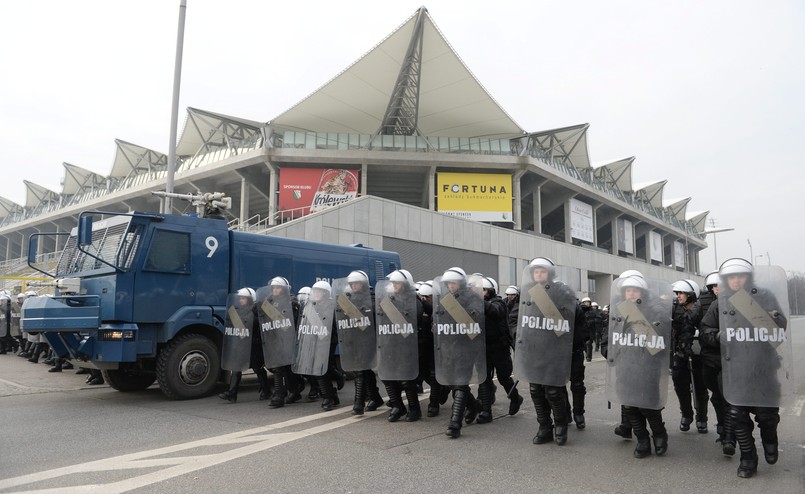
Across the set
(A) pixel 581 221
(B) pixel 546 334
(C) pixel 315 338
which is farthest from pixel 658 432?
(A) pixel 581 221

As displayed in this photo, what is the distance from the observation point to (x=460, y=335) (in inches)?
233

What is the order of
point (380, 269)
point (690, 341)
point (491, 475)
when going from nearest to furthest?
point (491, 475)
point (690, 341)
point (380, 269)

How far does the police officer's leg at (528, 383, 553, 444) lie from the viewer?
5273 mm

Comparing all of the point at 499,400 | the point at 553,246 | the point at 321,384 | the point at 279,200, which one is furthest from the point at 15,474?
the point at 553,246

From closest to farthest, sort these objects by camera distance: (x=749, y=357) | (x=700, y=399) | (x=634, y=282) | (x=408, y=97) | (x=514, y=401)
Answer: (x=749, y=357) < (x=634, y=282) < (x=700, y=399) < (x=514, y=401) < (x=408, y=97)

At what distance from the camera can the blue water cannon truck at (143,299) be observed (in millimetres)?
7512

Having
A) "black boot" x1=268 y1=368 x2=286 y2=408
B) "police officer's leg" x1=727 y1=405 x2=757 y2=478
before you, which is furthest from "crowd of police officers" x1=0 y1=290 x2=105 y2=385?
"police officer's leg" x1=727 y1=405 x2=757 y2=478

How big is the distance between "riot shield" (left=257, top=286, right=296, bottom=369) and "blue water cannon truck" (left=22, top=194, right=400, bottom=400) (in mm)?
1286

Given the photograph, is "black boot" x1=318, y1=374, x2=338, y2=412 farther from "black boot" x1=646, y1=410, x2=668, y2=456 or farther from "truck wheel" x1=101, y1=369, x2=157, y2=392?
"black boot" x1=646, y1=410, x2=668, y2=456

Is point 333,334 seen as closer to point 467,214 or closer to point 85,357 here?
point 85,357

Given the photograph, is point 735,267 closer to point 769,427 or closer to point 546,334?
point 769,427

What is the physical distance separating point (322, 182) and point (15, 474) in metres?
35.3

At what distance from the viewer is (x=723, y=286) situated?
4.61 m

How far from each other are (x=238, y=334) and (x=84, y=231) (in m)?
2.48
